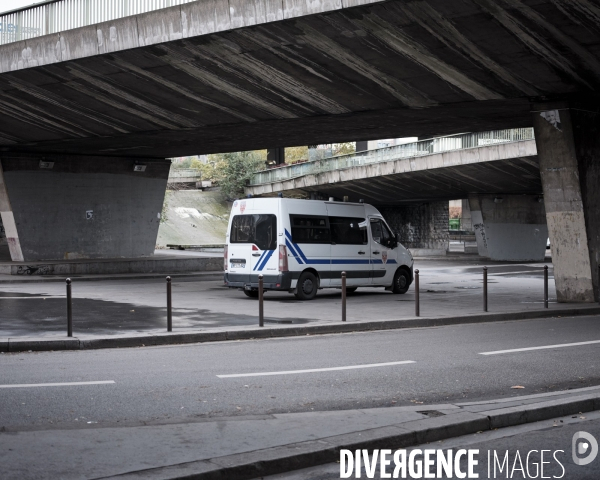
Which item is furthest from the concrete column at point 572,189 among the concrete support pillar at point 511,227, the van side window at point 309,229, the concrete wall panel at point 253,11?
the concrete support pillar at point 511,227

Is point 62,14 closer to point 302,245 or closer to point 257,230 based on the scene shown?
point 257,230

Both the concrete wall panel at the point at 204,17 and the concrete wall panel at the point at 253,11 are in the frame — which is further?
the concrete wall panel at the point at 204,17

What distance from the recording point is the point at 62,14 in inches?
847

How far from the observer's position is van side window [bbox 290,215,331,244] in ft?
63.2

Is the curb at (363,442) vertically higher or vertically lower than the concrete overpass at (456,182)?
lower

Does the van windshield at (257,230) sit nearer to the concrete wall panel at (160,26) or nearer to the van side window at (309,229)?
the van side window at (309,229)

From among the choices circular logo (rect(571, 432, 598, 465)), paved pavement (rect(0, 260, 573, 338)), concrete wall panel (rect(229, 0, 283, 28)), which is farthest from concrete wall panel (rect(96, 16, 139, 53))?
circular logo (rect(571, 432, 598, 465))

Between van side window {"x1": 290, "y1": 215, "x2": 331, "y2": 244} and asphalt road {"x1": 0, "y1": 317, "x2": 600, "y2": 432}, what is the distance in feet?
20.7

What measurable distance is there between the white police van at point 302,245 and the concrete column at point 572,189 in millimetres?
4634

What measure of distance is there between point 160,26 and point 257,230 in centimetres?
517

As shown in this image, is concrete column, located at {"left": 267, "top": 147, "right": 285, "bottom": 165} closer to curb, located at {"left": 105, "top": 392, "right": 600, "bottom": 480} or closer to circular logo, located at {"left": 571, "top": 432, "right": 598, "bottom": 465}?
curb, located at {"left": 105, "top": 392, "right": 600, "bottom": 480}

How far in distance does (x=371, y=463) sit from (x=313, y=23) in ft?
37.2

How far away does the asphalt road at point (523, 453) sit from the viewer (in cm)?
566

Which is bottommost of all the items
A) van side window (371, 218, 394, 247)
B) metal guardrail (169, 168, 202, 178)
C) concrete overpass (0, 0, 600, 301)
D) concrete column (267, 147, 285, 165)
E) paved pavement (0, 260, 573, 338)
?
paved pavement (0, 260, 573, 338)
